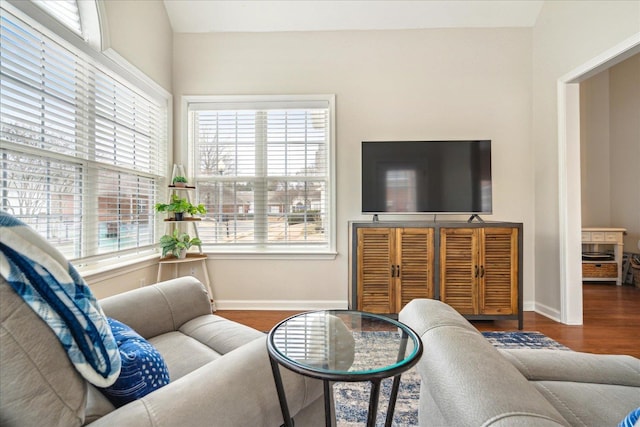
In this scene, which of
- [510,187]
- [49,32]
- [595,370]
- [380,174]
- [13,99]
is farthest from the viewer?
[510,187]

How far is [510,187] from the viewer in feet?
9.89

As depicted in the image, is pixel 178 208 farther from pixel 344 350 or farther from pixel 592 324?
pixel 592 324

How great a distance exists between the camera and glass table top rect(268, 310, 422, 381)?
754mm

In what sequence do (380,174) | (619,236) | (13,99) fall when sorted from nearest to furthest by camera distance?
(13,99) < (380,174) < (619,236)

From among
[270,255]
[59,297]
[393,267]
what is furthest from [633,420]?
[270,255]

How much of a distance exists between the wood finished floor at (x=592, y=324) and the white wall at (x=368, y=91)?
0.79ft

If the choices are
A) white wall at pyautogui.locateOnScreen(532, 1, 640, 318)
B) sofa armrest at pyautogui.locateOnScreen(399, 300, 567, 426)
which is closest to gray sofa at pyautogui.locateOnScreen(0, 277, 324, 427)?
sofa armrest at pyautogui.locateOnScreen(399, 300, 567, 426)

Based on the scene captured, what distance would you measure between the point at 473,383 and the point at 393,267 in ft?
6.55

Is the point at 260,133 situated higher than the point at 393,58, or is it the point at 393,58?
the point at 393,58

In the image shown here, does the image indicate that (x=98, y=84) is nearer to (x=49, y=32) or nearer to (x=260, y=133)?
(x=49, y=32)

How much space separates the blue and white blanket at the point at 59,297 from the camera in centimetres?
57

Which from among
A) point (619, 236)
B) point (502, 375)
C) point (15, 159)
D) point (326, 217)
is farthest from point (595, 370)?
point (619, 236)

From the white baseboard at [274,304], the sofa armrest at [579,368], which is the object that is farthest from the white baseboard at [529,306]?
the sofa armrest at [579,368]

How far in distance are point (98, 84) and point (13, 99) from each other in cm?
69
